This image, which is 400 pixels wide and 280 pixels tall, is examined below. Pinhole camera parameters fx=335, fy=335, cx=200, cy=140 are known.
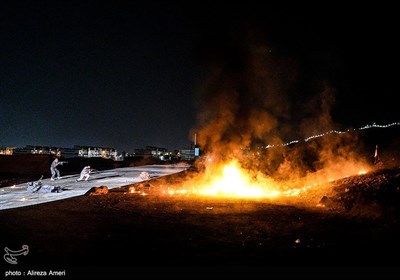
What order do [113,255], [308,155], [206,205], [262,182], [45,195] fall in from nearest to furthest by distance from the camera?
[113,255], [206,205], [45,195], [262,182], [308,155]

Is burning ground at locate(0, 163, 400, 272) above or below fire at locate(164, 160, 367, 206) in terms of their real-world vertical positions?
below

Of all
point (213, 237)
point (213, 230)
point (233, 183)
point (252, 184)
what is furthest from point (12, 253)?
point (252, 184)

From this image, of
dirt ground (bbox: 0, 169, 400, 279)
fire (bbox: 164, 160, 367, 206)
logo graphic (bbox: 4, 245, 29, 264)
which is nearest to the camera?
dirt ground (bbox: 0, 169, 400, 279)

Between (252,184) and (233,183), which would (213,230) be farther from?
(252,184)

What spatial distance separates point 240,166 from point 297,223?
10.2 metres

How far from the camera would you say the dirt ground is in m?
5.51

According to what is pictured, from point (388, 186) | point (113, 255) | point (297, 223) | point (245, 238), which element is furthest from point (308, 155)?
point (113, 255)

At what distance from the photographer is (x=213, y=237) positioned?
741cm

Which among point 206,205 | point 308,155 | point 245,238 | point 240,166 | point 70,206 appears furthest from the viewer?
point 308,155

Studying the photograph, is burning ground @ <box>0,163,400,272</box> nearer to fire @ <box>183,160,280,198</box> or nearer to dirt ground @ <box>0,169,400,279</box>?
dirt ground @ <box>0,169,400,279</box>

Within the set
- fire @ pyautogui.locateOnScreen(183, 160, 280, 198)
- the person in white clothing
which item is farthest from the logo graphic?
the person in white clothing

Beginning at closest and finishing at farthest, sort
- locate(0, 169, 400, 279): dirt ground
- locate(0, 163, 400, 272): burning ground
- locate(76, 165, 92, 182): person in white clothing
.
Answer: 1. locate(0, 169, 400, 279): dirt ground
2. locate(0, 163, 400, 272): burning ground
3. locate(76, 165, 92, 182): person in white clothing

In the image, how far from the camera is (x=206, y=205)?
11820mm

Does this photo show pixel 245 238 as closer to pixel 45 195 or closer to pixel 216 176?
pixel 45 195
